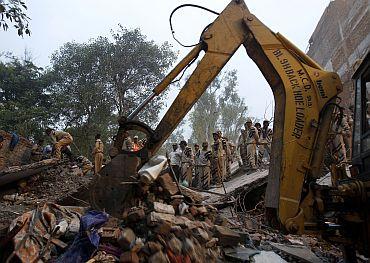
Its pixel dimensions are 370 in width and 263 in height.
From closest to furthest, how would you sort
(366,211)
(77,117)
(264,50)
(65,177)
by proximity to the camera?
(366,211), (264,50), (65,177), (77,117)

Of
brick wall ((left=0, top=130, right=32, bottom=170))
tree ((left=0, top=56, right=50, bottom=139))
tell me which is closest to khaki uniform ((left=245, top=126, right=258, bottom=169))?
brick wall ((left=0, top=130, right=32, bottom=170))

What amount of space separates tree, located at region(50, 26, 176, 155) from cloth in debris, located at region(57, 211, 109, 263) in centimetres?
1568

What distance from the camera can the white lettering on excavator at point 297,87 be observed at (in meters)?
3.75

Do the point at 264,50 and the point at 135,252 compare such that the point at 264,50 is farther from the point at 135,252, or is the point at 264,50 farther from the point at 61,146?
the point at 61,146

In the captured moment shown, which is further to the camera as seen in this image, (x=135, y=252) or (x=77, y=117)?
(x=77, y=117)

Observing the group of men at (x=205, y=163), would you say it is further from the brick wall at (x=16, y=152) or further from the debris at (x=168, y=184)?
the debris at (x=168, y=184)

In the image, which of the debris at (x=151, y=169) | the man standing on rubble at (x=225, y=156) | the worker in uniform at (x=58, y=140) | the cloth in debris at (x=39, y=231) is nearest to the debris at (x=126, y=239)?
the debris at (x=151, y=169)

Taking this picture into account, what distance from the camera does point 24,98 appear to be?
18766 mm

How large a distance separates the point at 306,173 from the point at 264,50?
156cm

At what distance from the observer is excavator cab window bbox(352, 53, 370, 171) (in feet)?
12.3

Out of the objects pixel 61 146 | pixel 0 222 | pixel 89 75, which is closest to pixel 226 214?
pixel 0 222

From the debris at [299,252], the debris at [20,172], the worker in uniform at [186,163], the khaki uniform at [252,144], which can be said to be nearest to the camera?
the debris at [299,252]

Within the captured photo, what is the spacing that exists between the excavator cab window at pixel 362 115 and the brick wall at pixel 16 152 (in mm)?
11872

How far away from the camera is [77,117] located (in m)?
19.7
